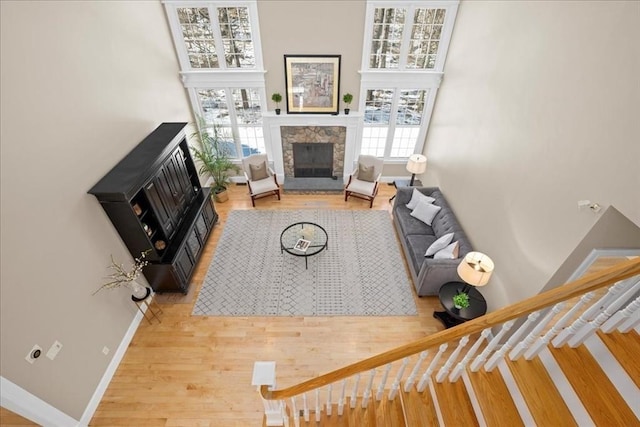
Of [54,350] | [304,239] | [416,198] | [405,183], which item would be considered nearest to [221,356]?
[54,350]

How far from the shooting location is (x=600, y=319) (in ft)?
6.73

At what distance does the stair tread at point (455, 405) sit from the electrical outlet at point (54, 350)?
3.81m

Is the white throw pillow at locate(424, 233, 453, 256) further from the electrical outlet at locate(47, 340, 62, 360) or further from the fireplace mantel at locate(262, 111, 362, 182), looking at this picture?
the electrical outlet at locate(47, 340, 62, 360)

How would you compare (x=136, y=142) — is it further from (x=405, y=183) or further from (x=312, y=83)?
(x=405, y=183)

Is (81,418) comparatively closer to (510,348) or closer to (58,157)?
(58,157)

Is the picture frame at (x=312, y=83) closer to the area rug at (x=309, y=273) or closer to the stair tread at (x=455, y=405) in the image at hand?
the area rug at (x=309, y=273)

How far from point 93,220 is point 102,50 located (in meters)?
2.30

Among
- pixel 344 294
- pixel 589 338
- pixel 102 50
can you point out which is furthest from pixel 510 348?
pixel 102 50

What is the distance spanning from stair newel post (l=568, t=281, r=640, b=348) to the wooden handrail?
1.29ft

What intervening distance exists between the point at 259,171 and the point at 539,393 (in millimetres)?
6115

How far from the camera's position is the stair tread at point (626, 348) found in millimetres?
1975

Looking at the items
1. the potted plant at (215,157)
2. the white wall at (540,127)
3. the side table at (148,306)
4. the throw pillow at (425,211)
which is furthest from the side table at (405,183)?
the side table at (148,306)

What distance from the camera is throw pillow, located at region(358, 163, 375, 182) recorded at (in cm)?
697

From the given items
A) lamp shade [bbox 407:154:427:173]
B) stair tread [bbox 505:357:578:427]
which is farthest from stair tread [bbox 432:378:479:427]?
lamp shade [bbox 407:154:427:173]
